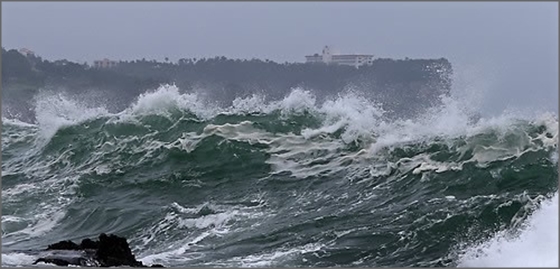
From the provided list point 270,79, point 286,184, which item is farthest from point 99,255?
point 270,79

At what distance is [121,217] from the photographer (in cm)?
962

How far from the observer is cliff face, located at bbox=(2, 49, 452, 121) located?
41.8 ft

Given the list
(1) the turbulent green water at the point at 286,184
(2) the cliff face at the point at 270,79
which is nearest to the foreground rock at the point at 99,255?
(1) the turbulent green water at the point at 286,184

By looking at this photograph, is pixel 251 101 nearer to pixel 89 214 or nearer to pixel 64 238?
pixel 89 214

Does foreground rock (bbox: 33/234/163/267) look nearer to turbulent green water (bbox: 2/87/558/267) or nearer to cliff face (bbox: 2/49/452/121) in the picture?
turbulent green water (bbox: 2/87/558/267)

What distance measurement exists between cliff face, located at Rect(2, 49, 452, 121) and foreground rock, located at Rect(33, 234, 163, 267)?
6031mm

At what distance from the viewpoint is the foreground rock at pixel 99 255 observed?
6.55 meters

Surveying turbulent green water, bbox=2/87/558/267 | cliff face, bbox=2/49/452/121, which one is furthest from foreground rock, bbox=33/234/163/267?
cliff face, bbox=2/49/452/121

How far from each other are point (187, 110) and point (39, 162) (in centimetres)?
239

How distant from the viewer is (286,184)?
1005 centimetres

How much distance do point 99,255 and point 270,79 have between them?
814 cm

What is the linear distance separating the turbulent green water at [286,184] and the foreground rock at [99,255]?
52 centimetres

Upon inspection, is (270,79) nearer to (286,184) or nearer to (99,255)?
(286,184)

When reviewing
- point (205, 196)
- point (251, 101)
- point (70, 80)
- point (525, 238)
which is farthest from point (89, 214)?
point (70, 80)
